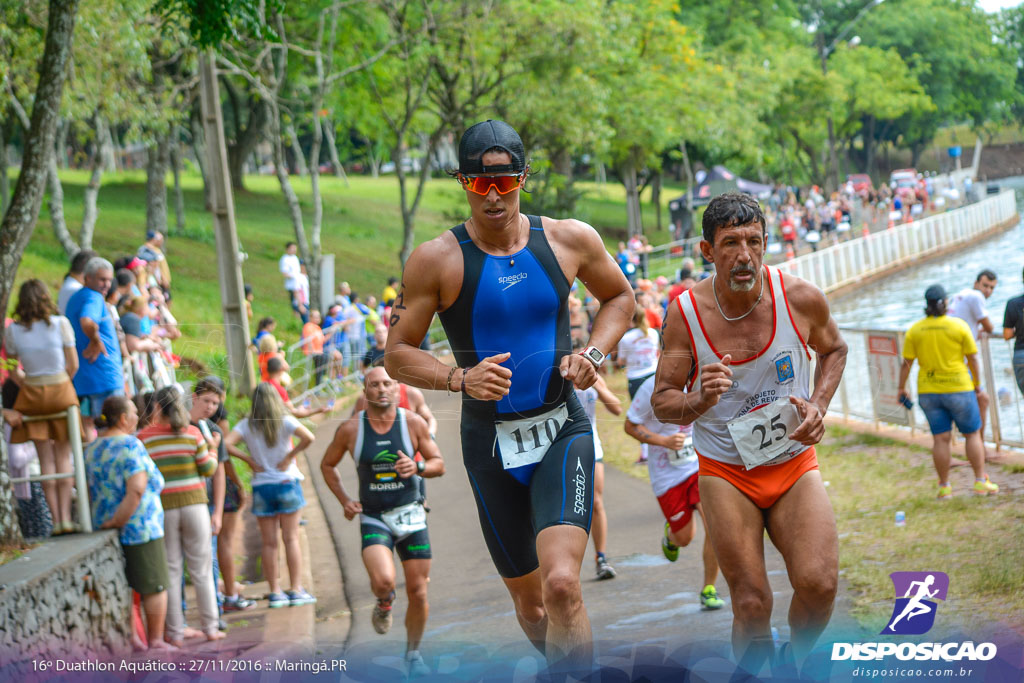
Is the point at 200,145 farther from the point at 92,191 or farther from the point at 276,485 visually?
the point at 276,485

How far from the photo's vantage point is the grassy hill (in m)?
25.7

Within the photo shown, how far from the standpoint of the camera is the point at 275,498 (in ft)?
29.6

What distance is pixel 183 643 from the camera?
773cm

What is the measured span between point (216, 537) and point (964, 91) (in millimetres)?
27186

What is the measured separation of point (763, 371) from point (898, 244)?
110 feet

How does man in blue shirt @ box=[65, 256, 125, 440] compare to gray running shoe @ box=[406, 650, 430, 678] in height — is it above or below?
above

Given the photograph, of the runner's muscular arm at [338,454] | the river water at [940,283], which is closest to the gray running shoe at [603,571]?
the runner's muscular arm at [338,454]

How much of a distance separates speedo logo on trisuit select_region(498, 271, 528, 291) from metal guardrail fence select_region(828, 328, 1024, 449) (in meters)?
7.80

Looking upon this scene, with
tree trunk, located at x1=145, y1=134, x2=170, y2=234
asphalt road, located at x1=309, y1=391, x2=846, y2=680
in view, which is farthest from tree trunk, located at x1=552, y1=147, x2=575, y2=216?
asphalt road, located at x1=309, y1=391, x2=846, y2=680

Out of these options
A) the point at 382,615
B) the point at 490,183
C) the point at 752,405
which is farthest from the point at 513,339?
the point at 382,615

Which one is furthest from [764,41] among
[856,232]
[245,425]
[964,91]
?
[245,425]

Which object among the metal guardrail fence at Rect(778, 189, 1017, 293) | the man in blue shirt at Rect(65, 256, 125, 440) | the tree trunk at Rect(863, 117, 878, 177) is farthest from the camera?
the tree trunk at Rect(863, 117, 878, 177)

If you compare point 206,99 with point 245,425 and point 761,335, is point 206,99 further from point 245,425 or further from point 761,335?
point 761,335

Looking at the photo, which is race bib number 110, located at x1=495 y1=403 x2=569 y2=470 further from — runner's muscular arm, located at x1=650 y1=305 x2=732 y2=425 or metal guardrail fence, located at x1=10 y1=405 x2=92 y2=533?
metal guardrail fence, located at x1=10 y1=405 x2=92 y2=533
